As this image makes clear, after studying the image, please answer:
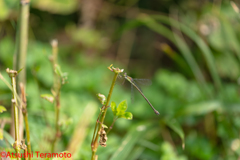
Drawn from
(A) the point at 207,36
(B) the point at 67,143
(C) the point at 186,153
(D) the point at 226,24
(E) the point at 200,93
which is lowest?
(C) the point at 186,153

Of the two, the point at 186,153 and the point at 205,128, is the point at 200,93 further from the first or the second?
the point at 186,153

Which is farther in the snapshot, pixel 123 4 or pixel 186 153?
pixel 123 4

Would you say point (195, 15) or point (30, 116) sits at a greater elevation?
point (195, 15)

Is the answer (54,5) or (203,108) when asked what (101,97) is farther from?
(54,5)

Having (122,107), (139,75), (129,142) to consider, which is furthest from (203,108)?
(139,75)

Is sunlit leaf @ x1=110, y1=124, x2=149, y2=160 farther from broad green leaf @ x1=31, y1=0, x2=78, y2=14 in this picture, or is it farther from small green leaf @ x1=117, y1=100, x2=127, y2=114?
broad green leaf @ x1=31, y1=0, x2=78, y2=14

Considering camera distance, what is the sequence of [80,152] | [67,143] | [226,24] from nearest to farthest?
[80,152]
[67,143]
[226,24]

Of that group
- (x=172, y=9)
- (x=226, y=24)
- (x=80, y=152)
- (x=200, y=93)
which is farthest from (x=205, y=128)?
(x=172, y=9)

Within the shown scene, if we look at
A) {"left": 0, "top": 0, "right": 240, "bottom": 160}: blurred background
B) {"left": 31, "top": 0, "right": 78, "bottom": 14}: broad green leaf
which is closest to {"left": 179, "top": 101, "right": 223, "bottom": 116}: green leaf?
{"left": 0, "top": 0, "right": 240, "bottom": 160}: blurred background

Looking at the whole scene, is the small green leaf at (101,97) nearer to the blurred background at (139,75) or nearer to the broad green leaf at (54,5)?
the blurred background at (139,75)
